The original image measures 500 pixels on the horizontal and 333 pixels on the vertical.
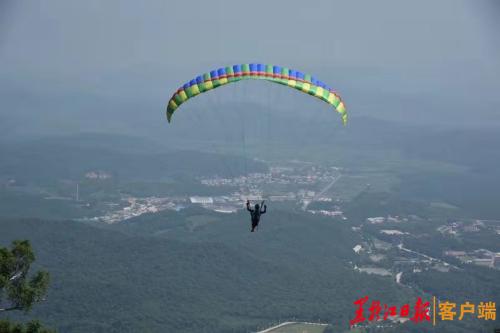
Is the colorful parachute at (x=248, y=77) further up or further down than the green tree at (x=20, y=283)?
further up

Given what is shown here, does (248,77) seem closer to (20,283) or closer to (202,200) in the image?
(20,283)

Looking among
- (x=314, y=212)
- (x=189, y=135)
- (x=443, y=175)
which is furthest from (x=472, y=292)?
(x=189, y=135)

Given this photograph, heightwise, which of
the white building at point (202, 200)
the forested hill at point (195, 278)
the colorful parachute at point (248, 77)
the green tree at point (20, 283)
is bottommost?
the forested hill at point (195, 278)

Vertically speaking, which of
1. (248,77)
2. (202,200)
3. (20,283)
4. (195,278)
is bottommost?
(195,278)

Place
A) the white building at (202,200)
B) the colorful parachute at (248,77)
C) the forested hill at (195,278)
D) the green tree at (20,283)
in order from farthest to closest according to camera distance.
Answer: the white building at (202,200)
the forested hill at (195,278)
the colorful parachute at (248,77)
the green tree at (20,283)

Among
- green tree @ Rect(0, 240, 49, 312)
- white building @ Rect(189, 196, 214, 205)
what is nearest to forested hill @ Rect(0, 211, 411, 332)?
white building @ Rect(189, 196, 214, 205)

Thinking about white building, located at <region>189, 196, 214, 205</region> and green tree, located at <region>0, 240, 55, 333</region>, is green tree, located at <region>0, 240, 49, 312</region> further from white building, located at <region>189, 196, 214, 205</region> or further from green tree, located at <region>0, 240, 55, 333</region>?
white building, located at <region>189, 196, 214, 205</region>

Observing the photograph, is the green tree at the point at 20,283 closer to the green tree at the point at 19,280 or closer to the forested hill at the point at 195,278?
the green tree at the point at 19,280

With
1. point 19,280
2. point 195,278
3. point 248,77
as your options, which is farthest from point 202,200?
point 19,280

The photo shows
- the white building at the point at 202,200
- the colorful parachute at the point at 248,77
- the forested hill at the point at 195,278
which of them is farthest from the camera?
the white building at the point at 202,200

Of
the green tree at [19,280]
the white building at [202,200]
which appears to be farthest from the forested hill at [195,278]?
the green tree at [19,280]

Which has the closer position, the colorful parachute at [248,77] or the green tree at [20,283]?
the green tree at [20,283]

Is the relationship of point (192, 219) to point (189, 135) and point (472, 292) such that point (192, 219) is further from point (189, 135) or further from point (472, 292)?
point (189, 135)

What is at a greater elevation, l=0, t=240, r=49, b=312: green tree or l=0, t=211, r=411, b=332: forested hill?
l=0, t=240, r=49, b=312: green tree
